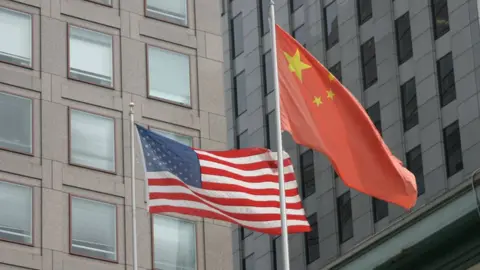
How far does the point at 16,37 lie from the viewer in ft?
167

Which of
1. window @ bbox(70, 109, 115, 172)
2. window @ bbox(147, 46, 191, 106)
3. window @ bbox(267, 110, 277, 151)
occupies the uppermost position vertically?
window @ bbox(267, 110, 277, 151)

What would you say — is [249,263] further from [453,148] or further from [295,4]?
[453,148]

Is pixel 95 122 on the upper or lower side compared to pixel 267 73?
lower

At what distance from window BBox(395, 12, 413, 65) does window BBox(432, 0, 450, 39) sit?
1914 mm

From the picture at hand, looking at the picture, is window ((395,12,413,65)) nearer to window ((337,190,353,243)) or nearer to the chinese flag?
window ((337,190,353,243))

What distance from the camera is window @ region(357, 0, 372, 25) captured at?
85812mm

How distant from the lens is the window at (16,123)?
1957 inches

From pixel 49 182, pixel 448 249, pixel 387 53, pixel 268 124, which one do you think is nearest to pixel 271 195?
pixel 448 249

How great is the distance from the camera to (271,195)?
36750mm

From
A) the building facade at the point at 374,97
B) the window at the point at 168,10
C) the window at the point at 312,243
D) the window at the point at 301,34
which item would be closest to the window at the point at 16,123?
the window at the point at 168,10

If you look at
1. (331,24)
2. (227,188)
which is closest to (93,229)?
(227,188)

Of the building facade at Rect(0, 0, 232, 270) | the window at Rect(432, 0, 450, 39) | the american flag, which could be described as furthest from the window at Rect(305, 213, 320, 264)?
the american flag

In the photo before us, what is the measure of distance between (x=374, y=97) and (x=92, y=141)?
34.6 metres

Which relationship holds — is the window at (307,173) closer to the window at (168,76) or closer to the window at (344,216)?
the window at (344,216)
